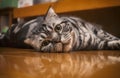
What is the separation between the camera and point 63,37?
105 centimetres

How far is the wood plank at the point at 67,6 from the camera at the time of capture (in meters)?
1.42

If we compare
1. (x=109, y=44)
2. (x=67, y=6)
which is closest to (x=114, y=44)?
(x=109, y=44)

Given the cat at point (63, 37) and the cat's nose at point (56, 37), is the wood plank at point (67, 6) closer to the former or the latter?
the cat at point (63, 37)

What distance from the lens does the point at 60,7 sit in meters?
1.72

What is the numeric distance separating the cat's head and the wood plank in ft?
1.35

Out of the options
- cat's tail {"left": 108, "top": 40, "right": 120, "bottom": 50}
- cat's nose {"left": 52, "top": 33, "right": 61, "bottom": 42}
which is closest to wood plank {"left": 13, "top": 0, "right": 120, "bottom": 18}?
cat's tail {"left": 108, "top": 40, "right": 120, "bottom": 50}

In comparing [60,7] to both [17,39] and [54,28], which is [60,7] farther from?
[54,28]

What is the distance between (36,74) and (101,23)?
53.3 inches

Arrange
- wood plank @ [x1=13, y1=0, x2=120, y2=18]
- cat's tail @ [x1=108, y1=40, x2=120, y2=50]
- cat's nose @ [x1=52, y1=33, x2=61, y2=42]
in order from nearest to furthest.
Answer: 1. cat's nose @ [x1=52, y1=33, x2=61, y2=42]
2. cat's tail @ [x1=108, y1=40, x2=120, y2=50]
3. wood plank @ [x1=13, y1=0, x2=120, y2=18]

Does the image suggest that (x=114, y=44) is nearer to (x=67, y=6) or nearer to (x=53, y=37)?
(x=53, y=37)

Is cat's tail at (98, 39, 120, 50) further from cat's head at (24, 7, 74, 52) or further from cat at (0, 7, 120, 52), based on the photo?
cat's head at (24, 7, 74, 52)

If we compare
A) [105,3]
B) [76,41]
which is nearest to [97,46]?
[76,41]

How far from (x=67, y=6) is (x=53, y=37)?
662mm

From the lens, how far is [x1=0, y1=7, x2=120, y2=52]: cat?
106cm
